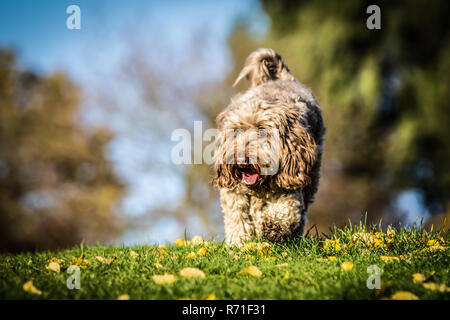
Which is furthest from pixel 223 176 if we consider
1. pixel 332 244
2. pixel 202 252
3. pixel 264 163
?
pixel 332 244

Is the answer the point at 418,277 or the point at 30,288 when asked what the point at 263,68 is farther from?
the point at 30,288

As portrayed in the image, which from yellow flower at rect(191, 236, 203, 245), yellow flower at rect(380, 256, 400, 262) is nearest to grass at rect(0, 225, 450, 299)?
yellow flower at rect(380, 256, 400, 262)

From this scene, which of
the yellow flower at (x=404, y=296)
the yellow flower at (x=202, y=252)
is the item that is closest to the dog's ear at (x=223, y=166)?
the yellow flower at (x=202, y=252)

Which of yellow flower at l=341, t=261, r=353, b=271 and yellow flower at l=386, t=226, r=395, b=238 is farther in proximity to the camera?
yellow flower at l=386, t=226, r=395, b=238

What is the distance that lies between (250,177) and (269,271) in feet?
4.90

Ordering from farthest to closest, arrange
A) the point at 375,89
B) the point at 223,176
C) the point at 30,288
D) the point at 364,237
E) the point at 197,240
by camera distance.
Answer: the point at 375,89 → the point at 197,240 → the point at 223,176 → the point at 364,237 → the point at 30,288

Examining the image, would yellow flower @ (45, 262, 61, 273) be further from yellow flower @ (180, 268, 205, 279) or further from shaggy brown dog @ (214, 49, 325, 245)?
shaggy brown dog @ (214, 49, 325, 245)

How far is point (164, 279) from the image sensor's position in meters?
3.39

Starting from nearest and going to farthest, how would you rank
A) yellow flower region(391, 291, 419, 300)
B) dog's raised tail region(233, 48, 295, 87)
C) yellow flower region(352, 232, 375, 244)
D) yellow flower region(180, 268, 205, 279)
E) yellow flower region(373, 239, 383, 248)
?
yellow flower region(391, 291, 419, 300)
yellow flower region(180, 268, 205, 279)
yellow flower region(373, 239, 383, 248)
yellow flower region(352, 232, 375, 244)
dog's raised tail region(233, 48, 295, 87)

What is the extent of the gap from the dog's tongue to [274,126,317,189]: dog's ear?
0.28 meters

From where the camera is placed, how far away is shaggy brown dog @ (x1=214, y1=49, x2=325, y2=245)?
16.4 feet

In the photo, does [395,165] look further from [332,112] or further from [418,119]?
[332,112]

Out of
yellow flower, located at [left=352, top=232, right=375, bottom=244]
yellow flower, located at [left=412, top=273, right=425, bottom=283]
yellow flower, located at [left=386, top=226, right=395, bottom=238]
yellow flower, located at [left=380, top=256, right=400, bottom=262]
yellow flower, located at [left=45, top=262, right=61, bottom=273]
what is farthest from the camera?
yellow flower, located at [left=386, top=226, right=395, bottom=238]
